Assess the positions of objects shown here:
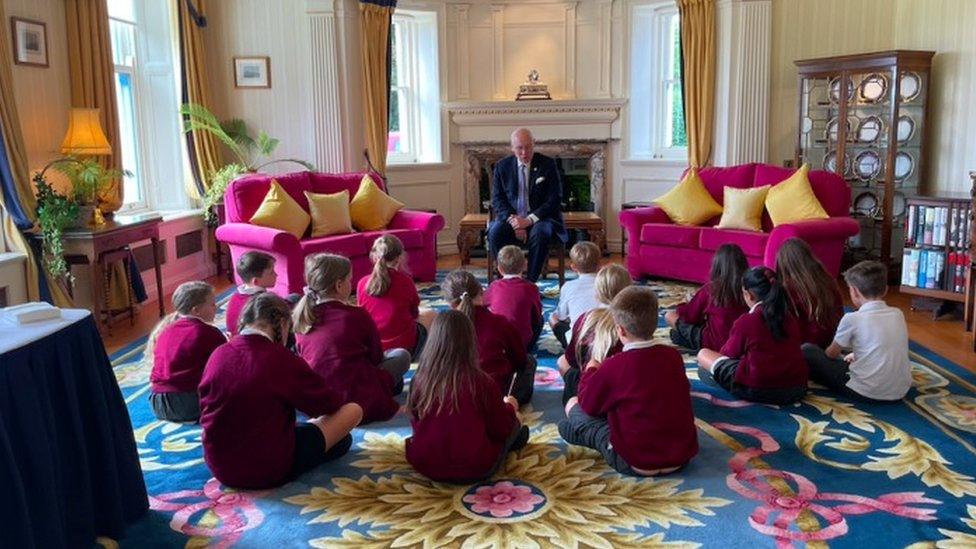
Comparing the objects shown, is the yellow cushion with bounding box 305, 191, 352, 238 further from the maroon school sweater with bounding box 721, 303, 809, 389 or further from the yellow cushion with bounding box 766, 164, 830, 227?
the maroon school sweater with bounding box 721, 303, 809, 389

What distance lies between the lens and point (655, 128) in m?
8.47

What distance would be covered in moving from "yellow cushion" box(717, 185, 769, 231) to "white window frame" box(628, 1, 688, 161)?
6.58 ft

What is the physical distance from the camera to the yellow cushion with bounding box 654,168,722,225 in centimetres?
667

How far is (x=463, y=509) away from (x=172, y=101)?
5994 millimetres

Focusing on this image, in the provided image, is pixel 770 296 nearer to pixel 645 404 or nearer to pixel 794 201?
pixel 645 404

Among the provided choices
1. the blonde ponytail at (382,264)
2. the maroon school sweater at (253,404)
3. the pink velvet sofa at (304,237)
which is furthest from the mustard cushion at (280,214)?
the maroon school sweater at (253,404)

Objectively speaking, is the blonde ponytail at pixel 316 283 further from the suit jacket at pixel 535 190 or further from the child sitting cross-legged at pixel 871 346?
the suit jacket at pixel 535 190

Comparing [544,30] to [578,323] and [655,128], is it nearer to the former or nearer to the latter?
[655,128]

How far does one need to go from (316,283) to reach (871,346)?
8.26ft

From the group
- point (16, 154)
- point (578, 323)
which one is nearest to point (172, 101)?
point (16, 154)

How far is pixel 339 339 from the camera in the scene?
330 cm

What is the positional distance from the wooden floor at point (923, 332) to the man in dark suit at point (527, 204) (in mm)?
2566

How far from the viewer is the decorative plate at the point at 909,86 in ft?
21.5

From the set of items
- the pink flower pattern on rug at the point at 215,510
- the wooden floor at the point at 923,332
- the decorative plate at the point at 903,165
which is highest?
the decorative plate at the point at 903,165
